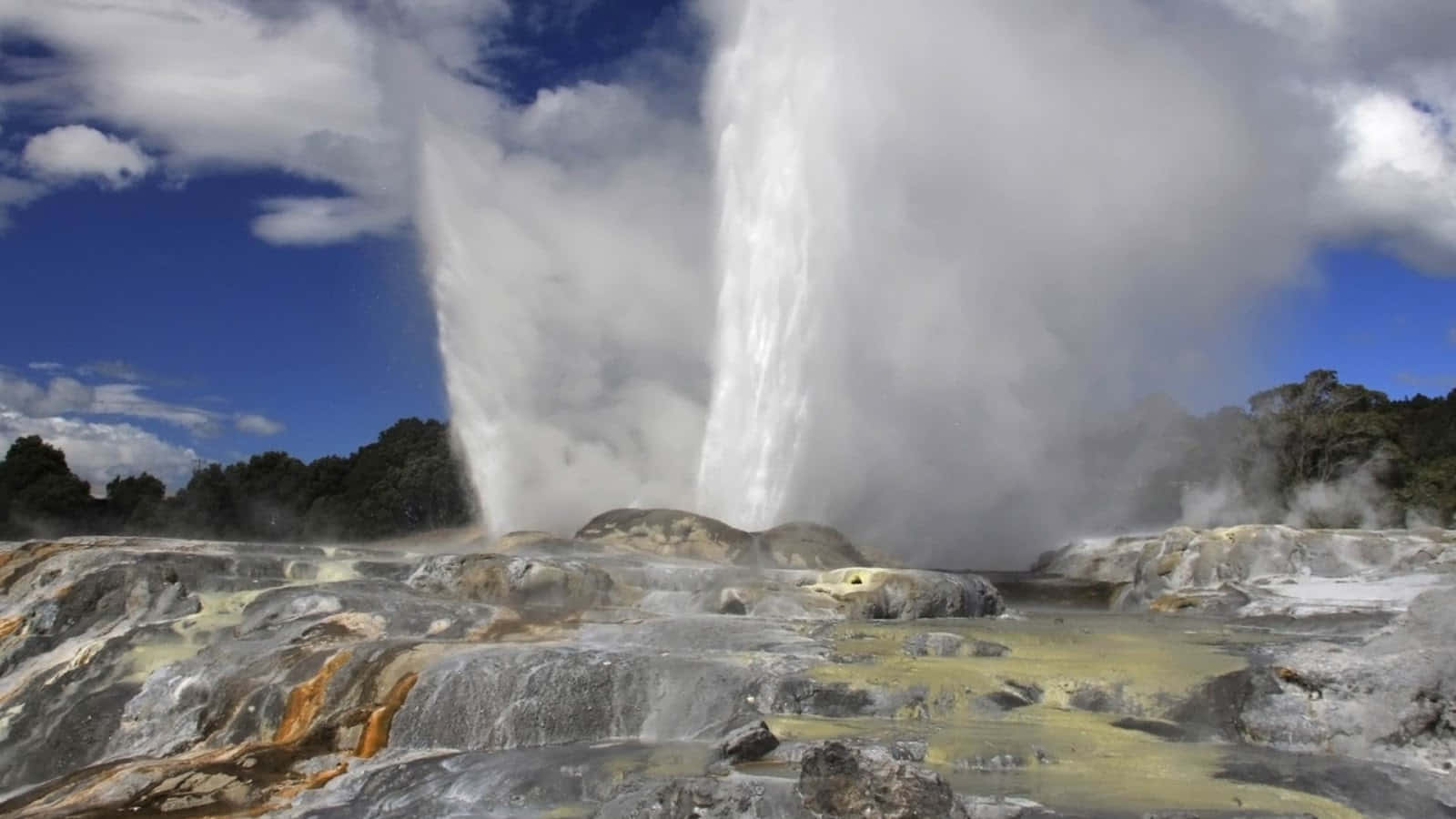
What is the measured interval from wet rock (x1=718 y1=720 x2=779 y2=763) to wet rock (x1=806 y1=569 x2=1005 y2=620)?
256 inches

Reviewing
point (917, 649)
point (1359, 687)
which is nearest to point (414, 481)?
point (917, 649)

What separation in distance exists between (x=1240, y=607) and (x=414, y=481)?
3503cm

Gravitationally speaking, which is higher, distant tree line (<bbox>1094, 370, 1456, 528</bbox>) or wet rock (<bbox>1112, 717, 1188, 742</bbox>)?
distant tree line (<bbox>1094, 370, 1456, 528</bbox>)

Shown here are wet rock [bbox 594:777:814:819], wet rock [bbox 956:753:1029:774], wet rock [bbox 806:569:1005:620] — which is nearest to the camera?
wet rock [bbox 594:777:814:819]

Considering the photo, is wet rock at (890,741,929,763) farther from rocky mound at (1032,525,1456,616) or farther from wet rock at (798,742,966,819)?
rocky mound at (1032,525,1456,616)

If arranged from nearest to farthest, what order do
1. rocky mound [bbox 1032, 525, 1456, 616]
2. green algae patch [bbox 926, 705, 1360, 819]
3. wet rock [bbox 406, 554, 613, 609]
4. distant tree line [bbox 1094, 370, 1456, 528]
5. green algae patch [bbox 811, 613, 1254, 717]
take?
green algae patch [bbox 926, 705, 1360, 819]
green algae patch [bbox 811, 613, 1254, 717]
wet rock [bbox 406, 554, 613, 609]
rocky mound [bbox 1032, 525, 1456, 616]
distant tree line [bbox 1094, 370, 1456, 528]

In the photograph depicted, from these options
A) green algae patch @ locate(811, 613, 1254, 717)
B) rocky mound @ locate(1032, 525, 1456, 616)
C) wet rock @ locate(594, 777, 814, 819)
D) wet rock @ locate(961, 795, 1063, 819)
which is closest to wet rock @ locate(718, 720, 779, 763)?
wet rock @ locate(594, 777, 814, 819)

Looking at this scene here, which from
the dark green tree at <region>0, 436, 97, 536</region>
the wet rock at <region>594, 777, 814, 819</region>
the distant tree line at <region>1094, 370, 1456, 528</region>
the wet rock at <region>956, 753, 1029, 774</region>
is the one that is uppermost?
the distant tree line at <region>1094, 370, 1456, 528</region>

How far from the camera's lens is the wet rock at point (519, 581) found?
15.7 metres

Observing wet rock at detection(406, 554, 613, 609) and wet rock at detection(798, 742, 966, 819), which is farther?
wet rock at detection(406, 554, 613, 609)

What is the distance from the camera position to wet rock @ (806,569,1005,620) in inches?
613

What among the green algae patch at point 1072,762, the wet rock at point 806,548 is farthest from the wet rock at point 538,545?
the green algae patch at point 1072,762

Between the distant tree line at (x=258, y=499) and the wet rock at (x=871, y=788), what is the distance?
3371 centimetres

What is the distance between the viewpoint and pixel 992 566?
111ft
